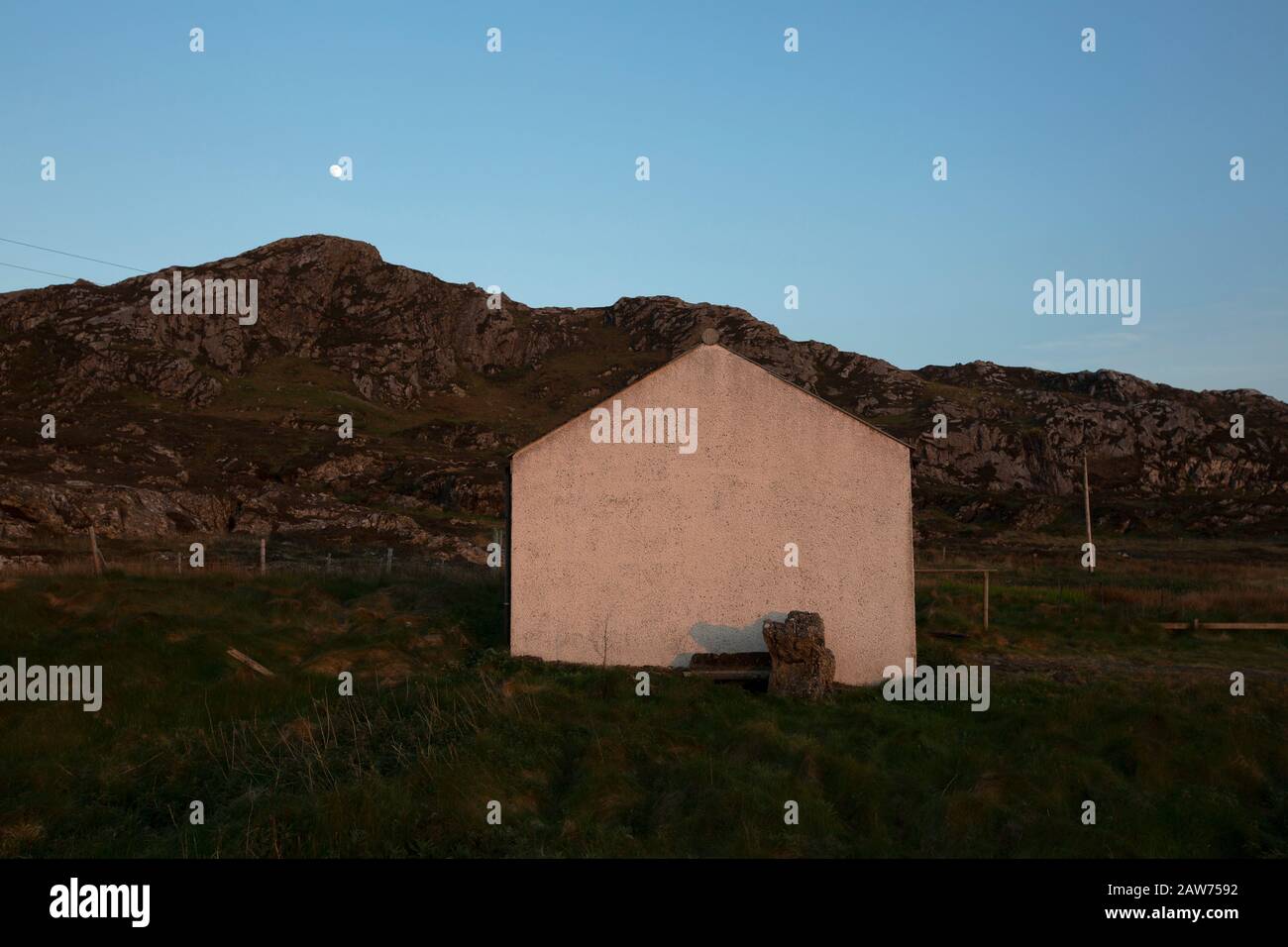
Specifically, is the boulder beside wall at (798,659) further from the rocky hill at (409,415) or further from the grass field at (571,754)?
the rocky hill at (409,415)

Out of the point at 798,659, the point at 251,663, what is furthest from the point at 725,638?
the point at 251,663

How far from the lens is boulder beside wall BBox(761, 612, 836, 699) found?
1656 centimetres

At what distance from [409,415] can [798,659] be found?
87.6m

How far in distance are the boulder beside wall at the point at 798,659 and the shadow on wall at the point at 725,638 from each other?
1.45 meters

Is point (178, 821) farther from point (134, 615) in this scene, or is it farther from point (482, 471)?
point (482, 471)

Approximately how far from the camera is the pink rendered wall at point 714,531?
1848cm

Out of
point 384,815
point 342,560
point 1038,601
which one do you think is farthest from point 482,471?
point 384,815

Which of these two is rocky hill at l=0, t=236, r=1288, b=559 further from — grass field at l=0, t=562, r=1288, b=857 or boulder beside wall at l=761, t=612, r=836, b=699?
boulder beside wall at l=761, t=612, r=836, b=699

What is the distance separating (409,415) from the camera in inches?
3885

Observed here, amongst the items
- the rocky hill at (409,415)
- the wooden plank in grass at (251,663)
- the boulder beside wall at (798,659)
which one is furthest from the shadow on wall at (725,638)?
the rocky hill at (409,415)

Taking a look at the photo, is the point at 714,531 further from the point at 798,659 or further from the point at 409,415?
the point at 409,415

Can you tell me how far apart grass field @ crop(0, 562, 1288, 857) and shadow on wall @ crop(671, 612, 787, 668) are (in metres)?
1.46

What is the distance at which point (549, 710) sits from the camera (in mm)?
14562

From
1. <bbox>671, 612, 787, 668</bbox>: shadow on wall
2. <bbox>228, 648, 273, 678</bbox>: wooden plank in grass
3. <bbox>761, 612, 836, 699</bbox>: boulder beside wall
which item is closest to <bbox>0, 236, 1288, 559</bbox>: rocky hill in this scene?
<bbox>228, 648, 273, 678</bbox>: wooden plank in grass
